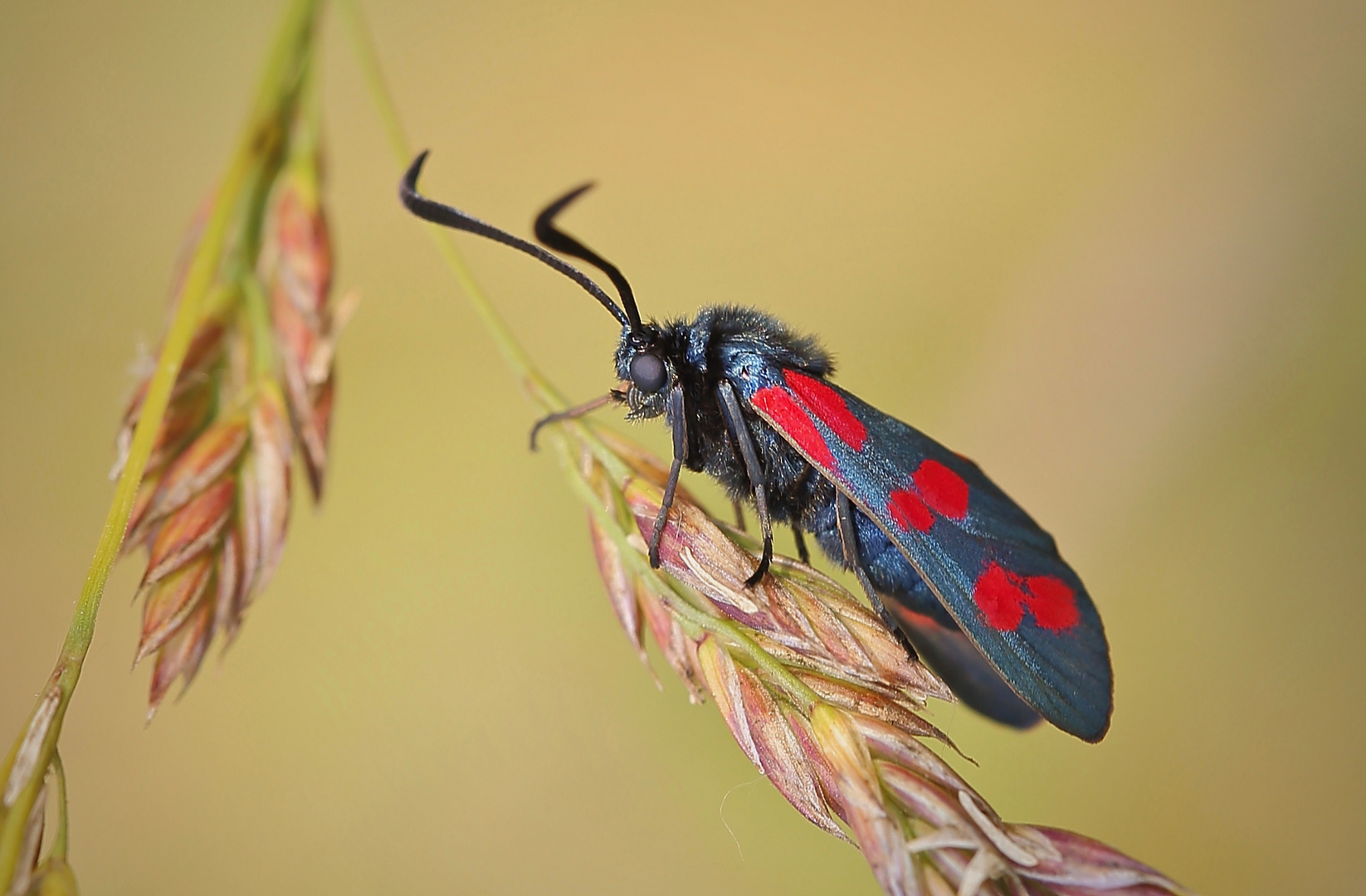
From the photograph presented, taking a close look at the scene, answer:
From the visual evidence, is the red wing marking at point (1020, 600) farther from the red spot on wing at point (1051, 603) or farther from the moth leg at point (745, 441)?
the moth leg at point (745, 441)

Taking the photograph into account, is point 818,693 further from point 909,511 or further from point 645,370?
point 645,370

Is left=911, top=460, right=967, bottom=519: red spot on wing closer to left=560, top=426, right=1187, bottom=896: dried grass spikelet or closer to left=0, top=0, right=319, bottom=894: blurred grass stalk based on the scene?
left=560, top=426, right=1187, bottom=896: dried grass spikelet

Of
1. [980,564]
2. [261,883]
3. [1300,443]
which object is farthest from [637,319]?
[1300,443]

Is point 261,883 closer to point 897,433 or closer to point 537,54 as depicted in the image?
point 897,433

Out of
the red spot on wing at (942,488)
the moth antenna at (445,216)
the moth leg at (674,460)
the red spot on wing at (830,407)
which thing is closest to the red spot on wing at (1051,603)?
the red spot on wing at (942,488)

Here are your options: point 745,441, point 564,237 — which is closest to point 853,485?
point 745,441
